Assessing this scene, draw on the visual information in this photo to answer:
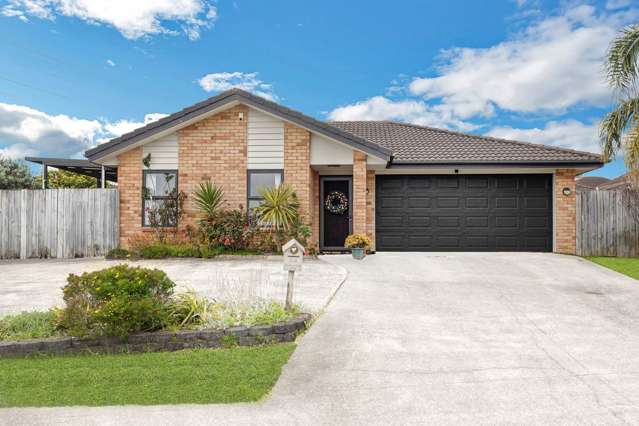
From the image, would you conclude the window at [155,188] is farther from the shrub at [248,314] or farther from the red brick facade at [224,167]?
the shrub at [248,314]

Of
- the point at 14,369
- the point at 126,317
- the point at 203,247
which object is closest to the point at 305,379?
the point at 126,317

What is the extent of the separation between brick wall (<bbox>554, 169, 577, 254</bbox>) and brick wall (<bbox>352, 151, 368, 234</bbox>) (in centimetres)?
587

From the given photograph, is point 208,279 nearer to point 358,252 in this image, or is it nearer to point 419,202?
point 358,252

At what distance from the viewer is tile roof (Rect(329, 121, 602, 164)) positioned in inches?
499

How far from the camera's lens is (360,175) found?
39.8 ft

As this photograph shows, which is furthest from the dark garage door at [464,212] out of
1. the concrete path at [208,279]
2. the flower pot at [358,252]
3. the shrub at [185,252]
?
the shrub at [185,252]

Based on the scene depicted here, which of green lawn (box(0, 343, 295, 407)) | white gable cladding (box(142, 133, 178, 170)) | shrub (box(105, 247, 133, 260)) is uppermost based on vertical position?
white gable cladding (box(142, 133, 178, 170))

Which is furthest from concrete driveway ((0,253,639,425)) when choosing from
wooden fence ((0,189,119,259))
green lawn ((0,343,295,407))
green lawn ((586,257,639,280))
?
wooden fence ((0,189,119,259))

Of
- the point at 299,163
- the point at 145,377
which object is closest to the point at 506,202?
the point at 299,163

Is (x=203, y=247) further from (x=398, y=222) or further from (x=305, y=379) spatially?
(x=305, y=379)

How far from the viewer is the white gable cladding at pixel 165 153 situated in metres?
12.7

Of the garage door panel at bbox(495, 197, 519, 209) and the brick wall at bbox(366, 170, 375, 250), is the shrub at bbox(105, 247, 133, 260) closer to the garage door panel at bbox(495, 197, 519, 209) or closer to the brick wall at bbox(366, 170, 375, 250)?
the brick wall at bbox(366, 170, 375, 250)

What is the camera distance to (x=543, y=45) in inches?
504

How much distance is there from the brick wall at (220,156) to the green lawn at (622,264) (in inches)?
378
